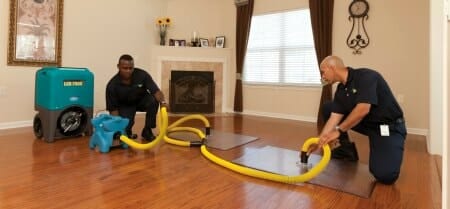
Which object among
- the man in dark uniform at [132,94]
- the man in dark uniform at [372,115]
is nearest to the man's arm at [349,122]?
the man in dark uniform at [372,115]

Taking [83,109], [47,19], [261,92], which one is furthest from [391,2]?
[47,19]

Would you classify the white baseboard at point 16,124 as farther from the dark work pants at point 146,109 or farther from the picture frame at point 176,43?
the picture frame at point 176,43

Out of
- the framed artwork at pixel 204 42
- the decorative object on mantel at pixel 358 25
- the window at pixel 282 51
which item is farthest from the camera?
the framed artwork at pixel 204 42

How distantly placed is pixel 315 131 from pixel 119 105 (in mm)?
2580

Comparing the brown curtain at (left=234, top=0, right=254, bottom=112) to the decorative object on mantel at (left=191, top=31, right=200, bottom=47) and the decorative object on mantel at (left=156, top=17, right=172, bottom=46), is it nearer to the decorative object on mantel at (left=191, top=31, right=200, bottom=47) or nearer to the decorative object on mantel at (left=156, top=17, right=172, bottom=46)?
the decorative object on mantel at (left=191, top=31, right=200, bottom=47)

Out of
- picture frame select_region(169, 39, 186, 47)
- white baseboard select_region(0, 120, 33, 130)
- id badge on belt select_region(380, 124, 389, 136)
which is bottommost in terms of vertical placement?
white baseboard select_region(0, 120, 33, 130)

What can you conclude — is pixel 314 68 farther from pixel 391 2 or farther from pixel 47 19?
pixel 47 19

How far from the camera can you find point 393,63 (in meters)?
4.21

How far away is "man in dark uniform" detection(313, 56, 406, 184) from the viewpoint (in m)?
1.96

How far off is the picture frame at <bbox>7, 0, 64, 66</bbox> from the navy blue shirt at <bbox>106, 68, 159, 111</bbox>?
146 centimetres

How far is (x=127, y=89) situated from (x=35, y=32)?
1754 millimetres

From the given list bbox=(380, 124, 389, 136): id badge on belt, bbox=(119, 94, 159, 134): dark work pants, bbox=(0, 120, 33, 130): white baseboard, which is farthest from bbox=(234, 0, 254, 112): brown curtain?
bbox=(380, 124, 389, 136): id badge on belt

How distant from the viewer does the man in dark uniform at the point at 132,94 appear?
321 centimetres

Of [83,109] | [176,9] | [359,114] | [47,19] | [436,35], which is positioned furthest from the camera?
[176,9]
